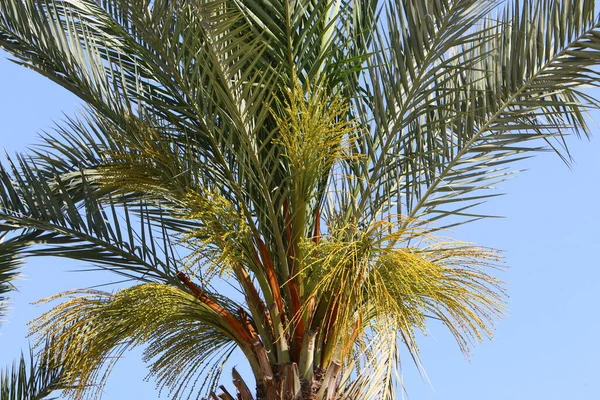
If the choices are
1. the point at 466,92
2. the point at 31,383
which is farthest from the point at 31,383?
the point at 466,92

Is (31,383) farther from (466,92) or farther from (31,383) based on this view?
(466,92)

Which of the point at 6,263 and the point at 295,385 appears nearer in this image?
the point at 295,385

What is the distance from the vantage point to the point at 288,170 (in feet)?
16.7

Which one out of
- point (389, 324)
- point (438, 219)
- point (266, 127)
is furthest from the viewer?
point (266, 127)

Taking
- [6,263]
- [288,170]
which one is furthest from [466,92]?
[6,263]

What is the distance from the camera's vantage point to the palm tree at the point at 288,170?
4422mm

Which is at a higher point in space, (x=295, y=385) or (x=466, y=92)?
(x=466, y=92)

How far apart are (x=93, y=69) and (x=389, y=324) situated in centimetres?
225

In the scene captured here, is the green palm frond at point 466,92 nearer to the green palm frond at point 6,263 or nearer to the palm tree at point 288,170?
the palm tree at point 288,170

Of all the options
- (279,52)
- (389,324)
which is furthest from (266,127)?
(389,324)

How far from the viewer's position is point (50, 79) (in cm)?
512

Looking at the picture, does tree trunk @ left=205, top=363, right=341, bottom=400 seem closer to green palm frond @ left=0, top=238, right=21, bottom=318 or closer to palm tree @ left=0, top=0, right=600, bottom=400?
palm tree @ left=0, top=0, right=600, bottom=400

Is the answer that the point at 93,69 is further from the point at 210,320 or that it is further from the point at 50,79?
the point at 210,320

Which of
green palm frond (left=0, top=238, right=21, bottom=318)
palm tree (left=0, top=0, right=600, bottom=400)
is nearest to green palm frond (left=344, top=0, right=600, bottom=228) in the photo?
palm tree (left=0, top=0, right=600, bottom=400)
